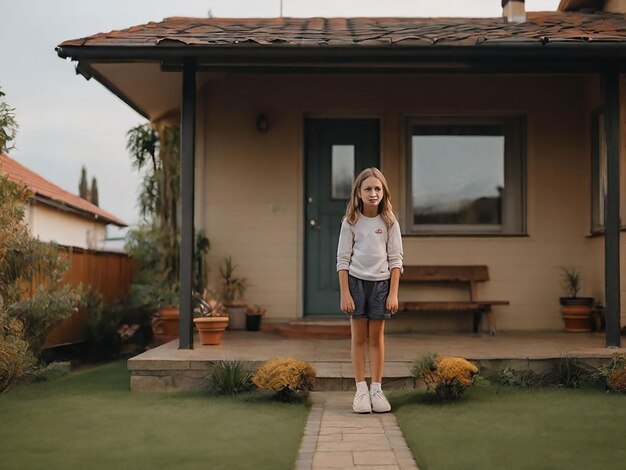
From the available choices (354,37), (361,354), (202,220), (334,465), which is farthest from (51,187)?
(334,465)

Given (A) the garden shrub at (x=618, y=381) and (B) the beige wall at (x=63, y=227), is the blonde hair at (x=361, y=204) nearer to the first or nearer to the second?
(A) the garden shrub at (x=618, y=381)

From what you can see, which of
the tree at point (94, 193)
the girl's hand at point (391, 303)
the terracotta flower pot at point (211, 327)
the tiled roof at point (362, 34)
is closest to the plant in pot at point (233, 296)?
the terracotta flower pot at point (211, 327)

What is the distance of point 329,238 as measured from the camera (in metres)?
10.1

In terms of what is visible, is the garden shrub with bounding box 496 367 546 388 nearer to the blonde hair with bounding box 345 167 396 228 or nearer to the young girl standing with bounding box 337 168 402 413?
the young girl standing with bounding box 337 168 402 413

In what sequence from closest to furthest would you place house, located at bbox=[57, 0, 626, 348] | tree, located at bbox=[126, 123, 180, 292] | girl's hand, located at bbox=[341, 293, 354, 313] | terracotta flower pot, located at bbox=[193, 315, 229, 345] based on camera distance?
1. girl's hand, located at bbox=[341, 293, 354, 313]
2. terracotta flower pot, located at bbox=[193, 315, 229, 345]
3. house, located at bbox=[57, 0, 626, 348]
4. tree, located at bbox=[126, 123, 180, 292]

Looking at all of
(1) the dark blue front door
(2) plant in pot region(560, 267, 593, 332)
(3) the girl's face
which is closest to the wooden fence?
(1) the dark blue front door

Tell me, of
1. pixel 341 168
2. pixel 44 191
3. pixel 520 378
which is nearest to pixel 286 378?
pixel 520 378

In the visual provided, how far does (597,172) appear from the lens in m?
9.73

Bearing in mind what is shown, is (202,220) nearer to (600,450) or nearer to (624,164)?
(624,164)

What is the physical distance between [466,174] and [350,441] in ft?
18.2

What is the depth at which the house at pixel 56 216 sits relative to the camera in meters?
19.4

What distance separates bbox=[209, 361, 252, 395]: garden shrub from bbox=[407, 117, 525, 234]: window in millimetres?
3787

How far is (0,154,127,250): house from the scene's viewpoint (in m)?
19.4

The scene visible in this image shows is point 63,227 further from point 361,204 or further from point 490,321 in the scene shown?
point 361,204
